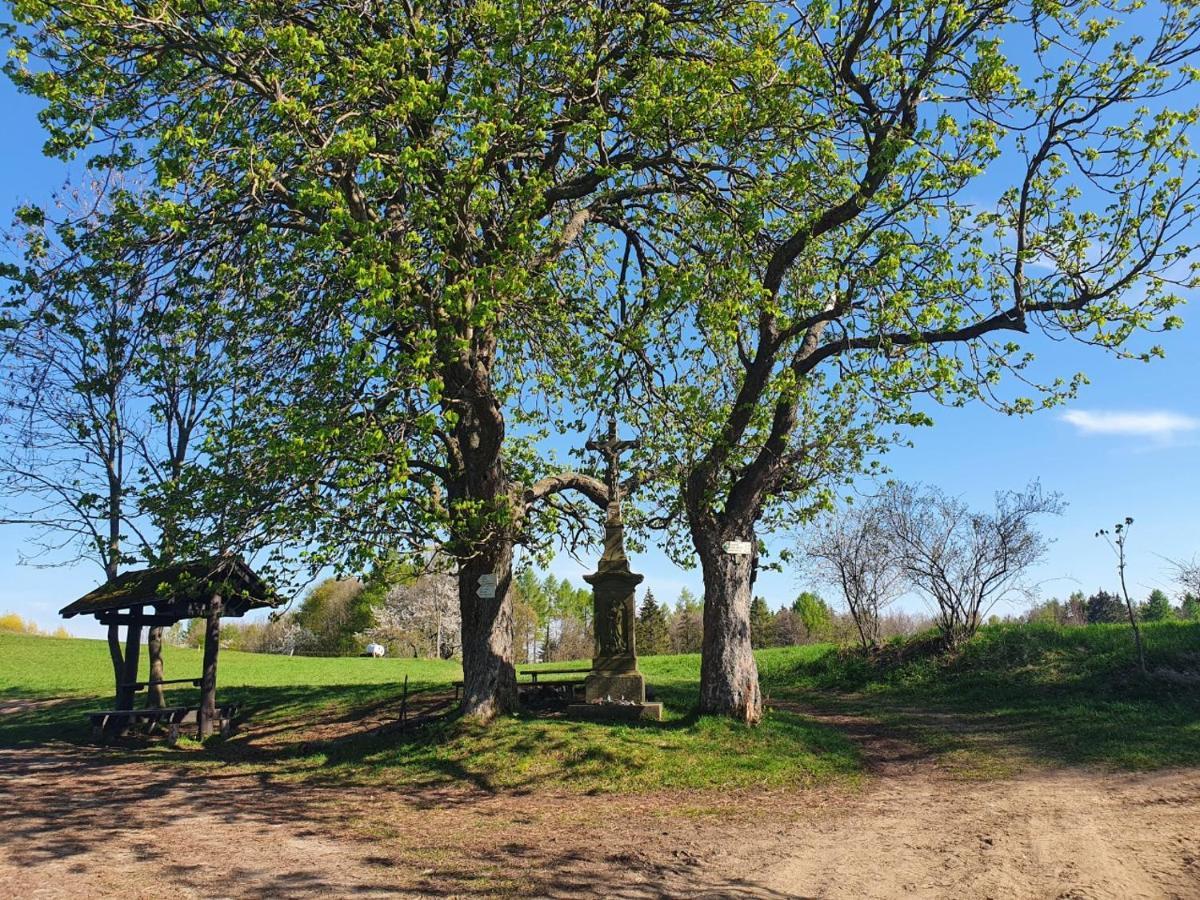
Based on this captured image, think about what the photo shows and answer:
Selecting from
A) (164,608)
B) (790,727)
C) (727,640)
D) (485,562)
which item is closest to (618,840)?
(727,640)

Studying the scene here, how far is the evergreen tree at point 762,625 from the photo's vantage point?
191 feet

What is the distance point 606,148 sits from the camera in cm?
1273

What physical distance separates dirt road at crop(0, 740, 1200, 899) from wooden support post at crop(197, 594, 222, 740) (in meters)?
4.55

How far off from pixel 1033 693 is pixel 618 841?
43.2 feet

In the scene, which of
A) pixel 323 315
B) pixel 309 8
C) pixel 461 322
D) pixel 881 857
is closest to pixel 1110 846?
pixel 881 857

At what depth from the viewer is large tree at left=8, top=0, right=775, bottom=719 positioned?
9.48 m

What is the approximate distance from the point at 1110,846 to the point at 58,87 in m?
13.7

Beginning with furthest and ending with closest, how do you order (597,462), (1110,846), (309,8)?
(597,462) < (309,8) < (1110,846)

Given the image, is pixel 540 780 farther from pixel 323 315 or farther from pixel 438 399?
A: pixel 323 315

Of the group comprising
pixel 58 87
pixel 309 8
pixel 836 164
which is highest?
pixel 309 8

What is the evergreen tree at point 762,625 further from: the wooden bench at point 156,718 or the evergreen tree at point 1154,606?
the wooden bench at point 156,718

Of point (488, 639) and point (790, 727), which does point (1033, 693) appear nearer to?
point (790, 727)

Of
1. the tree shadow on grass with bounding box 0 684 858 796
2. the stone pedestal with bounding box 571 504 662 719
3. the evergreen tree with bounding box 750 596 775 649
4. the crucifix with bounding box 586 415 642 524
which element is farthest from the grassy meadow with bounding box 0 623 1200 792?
the evergreen tree with bounding box 750 596 775 649

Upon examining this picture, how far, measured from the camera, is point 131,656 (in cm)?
1673
